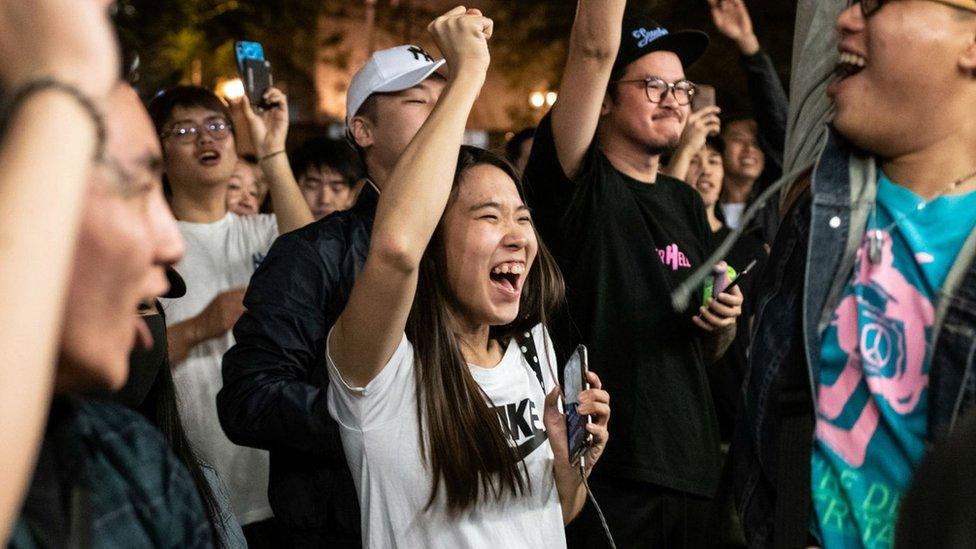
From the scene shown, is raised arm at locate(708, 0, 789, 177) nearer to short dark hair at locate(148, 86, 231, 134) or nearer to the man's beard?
the man's beard

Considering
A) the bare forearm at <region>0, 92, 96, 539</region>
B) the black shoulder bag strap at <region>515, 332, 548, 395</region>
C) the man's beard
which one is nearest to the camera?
the bare forearm at <region>0, 92, 96, 539</region>

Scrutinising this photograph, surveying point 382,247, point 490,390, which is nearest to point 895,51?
point 382,247

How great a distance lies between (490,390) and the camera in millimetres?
2650

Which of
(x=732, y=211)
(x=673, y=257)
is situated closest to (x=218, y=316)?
(x=673, y=257)

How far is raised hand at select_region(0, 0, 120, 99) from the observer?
104cm

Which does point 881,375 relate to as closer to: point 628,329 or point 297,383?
point 297,383

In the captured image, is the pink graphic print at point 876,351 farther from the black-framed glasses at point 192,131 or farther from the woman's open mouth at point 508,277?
the black-framed glasses at point 192,131

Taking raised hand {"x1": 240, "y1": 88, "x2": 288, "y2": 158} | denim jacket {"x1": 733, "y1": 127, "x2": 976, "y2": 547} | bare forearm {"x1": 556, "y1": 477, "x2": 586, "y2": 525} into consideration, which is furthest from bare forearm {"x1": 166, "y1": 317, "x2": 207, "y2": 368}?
denim jacket {"x1": 733, "y1": 127, "x2": 976, "y2": 547}

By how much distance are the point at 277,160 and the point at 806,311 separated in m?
3.05

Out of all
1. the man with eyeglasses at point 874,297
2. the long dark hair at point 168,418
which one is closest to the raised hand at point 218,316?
the long dark hair at point 168,418

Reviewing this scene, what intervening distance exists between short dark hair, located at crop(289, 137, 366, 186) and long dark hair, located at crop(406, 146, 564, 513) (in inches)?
128

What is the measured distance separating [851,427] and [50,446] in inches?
51.8

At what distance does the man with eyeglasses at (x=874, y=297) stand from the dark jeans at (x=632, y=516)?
151 centimetres

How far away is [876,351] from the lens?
193 centimetres
